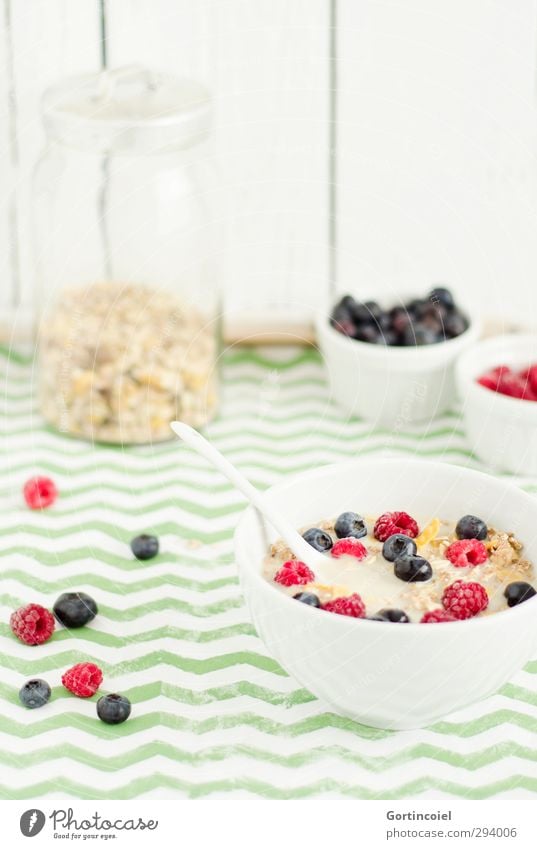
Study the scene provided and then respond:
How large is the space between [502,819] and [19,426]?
2.36ft

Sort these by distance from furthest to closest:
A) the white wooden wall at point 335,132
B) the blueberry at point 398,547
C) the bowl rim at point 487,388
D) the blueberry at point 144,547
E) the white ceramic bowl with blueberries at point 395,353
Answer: the white wooden wall at point 335,132, the white ceramic bowl with blueberries at point 395,353, the bowl rim at point 487,388, the blueberry at point 144,547, the blueberry at point 398,547

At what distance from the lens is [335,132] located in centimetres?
158

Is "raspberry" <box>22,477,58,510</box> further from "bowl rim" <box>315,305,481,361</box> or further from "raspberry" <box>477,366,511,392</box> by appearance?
"raspberry" <box>477,366,511,392</box>

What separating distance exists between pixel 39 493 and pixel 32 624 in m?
0.24

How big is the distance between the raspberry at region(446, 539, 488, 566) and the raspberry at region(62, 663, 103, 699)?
10.8 inches

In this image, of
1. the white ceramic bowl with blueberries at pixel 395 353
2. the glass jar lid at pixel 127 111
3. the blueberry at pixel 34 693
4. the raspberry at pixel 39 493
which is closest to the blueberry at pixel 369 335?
the white ceramic bowl with blueberries at pixel 395 353

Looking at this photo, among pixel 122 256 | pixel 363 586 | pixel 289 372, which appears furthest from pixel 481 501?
pixel 122 256

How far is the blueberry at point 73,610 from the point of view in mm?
1073

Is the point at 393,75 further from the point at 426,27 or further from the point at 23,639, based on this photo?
the point at 23,639

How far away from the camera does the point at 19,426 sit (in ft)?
4.66

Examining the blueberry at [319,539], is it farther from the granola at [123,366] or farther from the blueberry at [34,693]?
the granola at [123,366]

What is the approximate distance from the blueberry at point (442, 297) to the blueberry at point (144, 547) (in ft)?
1.47

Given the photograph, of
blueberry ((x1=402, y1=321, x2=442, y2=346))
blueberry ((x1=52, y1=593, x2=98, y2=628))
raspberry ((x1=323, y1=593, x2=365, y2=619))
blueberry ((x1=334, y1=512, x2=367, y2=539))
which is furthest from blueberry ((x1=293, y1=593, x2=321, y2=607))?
blueberry ((x1=402, y1=321, x2=442, y2=346))

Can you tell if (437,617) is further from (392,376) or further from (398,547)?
(392,376)
